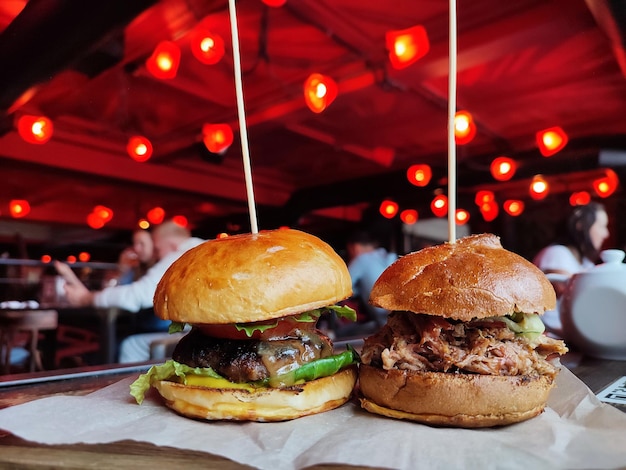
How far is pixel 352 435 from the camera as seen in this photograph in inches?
50.2

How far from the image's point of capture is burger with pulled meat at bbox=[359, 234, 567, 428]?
1329 mm

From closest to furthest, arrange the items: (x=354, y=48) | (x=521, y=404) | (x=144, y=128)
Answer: (x=521, y=404), (x=354, y=48), (x=144, y=128)

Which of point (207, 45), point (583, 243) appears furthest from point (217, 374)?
point (583, 243)

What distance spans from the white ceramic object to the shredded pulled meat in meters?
0.73

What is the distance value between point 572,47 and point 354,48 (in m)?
2.30

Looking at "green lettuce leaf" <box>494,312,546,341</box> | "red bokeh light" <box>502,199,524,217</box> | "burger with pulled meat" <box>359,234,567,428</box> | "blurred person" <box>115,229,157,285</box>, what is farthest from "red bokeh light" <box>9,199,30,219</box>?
"red bokeh light" <box>502,199,524,217</box>

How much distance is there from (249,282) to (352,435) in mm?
514

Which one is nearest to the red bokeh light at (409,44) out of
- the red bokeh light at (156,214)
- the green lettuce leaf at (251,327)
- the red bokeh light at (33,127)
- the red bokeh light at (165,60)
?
the red bokeh light at (165,60)

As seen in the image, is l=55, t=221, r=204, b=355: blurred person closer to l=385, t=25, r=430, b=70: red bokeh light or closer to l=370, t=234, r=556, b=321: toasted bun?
l=385, t=25, r=430, b=70: red bokeh light

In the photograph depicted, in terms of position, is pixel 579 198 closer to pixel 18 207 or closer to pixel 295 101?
pixel 295 101

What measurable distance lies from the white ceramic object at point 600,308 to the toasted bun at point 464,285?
0.75 meters

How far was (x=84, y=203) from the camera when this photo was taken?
33.0 ft

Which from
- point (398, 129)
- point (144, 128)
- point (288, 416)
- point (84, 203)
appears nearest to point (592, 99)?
point (398, 129)

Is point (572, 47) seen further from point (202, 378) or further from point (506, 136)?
point (202, 378)
